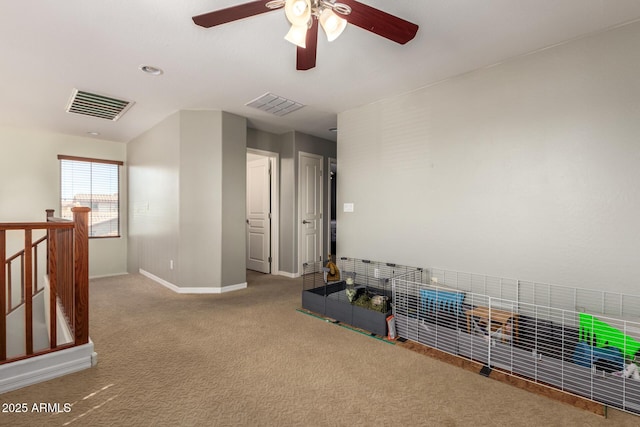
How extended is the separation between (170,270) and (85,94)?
238cm

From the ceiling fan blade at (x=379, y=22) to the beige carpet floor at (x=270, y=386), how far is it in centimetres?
209

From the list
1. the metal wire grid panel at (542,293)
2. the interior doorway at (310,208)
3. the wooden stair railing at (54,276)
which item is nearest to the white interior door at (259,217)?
the interior doorway at (310,208)

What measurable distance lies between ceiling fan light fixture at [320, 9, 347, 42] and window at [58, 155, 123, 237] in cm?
549

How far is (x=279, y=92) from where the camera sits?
136 inches

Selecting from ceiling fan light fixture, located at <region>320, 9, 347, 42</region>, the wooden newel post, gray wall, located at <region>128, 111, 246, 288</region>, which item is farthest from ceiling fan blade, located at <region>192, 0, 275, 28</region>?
gray wall, located at <region>128, 111, 246, 288</region>

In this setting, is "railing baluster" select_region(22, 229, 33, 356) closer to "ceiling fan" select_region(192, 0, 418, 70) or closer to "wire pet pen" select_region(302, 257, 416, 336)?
"ceiling fan" select_region(192, 0, 418, 70)

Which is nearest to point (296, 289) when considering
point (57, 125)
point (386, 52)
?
point (386, 52)

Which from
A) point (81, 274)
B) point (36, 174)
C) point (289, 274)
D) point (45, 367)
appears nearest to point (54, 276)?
point (81, 274)

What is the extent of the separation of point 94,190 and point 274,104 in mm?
4008

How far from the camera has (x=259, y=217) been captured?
18.2ft

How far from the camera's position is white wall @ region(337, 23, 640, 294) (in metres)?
2.20

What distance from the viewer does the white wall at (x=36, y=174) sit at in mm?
4746

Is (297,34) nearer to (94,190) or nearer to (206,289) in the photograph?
(206,289)

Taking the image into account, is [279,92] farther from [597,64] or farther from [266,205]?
[597,64]
